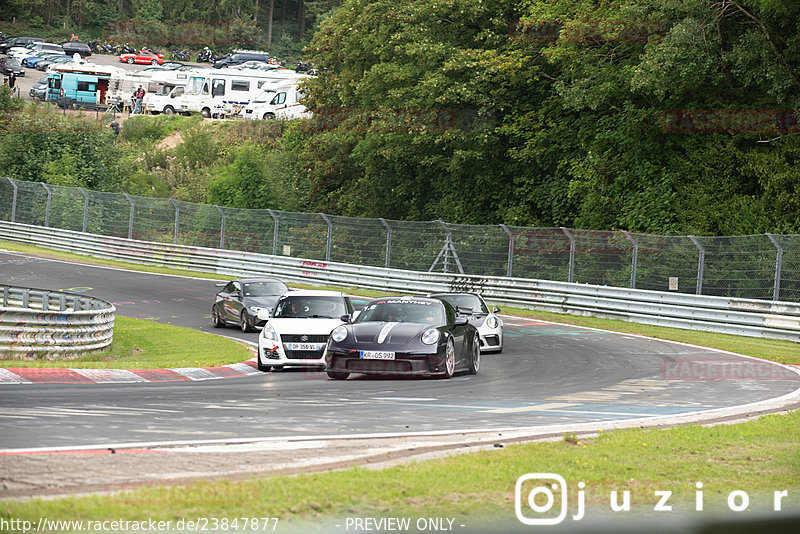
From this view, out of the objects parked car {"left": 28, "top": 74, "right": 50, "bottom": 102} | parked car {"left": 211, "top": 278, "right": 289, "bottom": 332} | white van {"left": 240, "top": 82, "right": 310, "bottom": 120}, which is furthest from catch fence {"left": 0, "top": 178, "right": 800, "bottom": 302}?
parked car {"left": 28, "top": 74, "right": 50, "bottom": 102}

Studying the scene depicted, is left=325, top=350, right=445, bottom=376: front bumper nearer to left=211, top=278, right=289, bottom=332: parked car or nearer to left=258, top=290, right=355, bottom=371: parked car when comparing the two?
left=258, top=290, right=355, bottom=371: parked car

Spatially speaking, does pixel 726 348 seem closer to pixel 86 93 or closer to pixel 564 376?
pixel 564 376

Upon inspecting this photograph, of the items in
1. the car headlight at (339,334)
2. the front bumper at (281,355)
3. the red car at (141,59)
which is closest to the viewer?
the car headlight at (339,334)

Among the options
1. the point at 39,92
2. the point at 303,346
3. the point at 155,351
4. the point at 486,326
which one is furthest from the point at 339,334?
the point at 39,92

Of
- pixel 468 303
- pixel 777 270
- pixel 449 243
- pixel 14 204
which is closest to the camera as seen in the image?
pixel 468 303

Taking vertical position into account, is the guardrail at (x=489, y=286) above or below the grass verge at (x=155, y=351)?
above

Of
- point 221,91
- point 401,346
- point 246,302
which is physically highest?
point 221,91

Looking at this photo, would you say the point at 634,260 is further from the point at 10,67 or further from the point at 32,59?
the point at 32,59

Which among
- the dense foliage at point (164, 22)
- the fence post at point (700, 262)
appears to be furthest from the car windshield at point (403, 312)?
the dense foliage at point (164, 22)

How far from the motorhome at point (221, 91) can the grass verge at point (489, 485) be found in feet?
199

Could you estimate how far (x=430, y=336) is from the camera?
580 inches

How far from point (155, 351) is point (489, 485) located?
1479 cm

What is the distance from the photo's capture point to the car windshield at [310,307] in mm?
18172

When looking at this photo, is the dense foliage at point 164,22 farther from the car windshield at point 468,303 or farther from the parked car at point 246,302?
the car windshield at point 468,303
